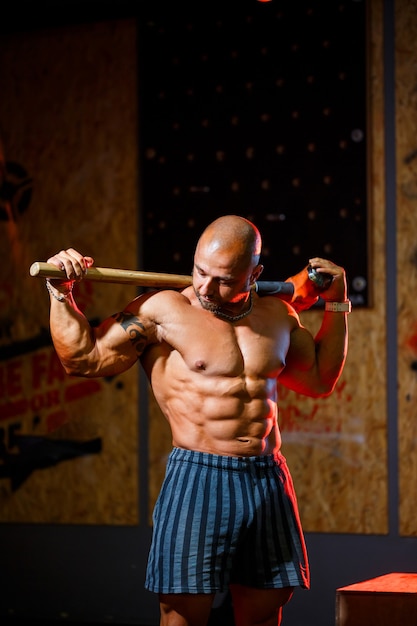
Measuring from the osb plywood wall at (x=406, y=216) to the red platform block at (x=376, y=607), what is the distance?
1621 millimetres

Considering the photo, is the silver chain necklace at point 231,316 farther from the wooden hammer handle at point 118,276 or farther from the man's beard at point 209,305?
the wooden hammer handle at point 118,276

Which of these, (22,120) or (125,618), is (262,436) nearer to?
(125,618)

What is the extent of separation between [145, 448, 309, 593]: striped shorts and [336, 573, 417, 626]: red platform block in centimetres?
18

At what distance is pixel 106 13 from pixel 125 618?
11.3 ft

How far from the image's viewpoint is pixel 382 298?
15.5 feet

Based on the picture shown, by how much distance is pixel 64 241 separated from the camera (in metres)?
5.17

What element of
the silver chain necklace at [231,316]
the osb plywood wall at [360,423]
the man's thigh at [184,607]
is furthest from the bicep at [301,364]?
the osb plywood wall at [360,423]

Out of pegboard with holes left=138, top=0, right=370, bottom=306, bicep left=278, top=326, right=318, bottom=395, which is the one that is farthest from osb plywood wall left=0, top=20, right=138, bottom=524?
bicep left=278, top=326, right=318, bottom=395

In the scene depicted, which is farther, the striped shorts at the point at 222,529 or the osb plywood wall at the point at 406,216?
the osb plywood wall at the point at 406,216

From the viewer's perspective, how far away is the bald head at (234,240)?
2.96 metres

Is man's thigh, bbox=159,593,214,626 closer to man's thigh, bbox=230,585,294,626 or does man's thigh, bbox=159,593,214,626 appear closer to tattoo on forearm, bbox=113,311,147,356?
man's thigh, bbox=230,585,294,626

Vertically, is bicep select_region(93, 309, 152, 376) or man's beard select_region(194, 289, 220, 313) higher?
man's beard select_region(194, 289, 220, 313)

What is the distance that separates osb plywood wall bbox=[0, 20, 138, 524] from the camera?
507cm

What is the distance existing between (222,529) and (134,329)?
0.73m
